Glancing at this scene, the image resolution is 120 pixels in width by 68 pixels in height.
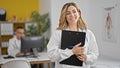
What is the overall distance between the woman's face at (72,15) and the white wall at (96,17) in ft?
8.90

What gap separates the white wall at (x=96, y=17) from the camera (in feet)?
14.2

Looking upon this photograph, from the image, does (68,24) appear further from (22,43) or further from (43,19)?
(43,19)

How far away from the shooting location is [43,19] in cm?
593

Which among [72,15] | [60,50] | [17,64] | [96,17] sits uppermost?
[96,17]

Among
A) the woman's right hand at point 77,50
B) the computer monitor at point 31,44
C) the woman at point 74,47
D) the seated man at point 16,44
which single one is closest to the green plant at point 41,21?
the seated man at point 16,44

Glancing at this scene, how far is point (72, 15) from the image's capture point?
5.60ft

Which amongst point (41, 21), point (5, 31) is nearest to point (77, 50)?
point (41, 21)

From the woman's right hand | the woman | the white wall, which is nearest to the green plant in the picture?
the white wall

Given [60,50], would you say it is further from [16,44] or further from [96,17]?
[96,17]

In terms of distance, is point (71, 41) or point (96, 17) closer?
point (71, 41)

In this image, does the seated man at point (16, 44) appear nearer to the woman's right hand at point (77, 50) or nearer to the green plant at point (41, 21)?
the green plant at point (41, 21)

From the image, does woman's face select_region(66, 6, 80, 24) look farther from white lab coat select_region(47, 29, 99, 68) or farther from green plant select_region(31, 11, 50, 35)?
green plant select_region(31, 11, 50, 35)

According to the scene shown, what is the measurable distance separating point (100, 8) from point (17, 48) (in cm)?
208

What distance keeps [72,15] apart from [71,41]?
21 centimetres
